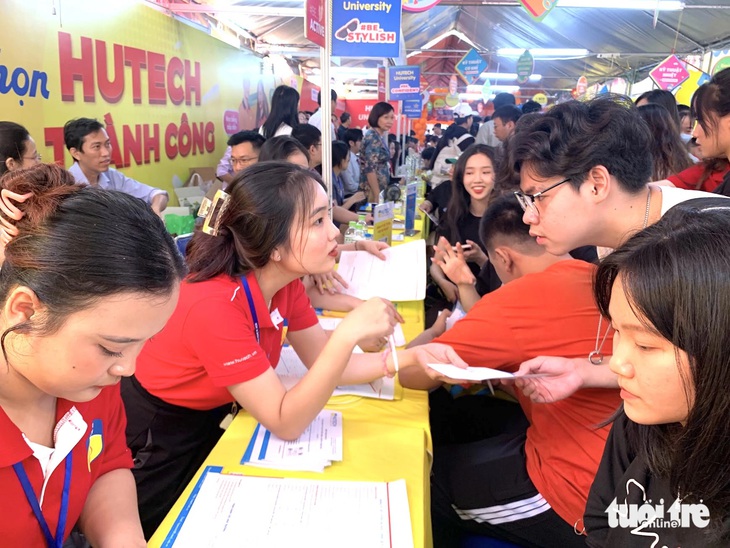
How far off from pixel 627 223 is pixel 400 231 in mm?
2419

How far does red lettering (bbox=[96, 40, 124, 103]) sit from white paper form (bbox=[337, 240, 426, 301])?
3.10 m

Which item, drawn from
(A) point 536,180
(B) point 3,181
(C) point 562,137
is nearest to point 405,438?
(A) point 536,180

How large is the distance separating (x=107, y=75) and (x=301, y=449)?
418 centimetres

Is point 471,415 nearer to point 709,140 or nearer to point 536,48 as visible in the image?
point 709,140

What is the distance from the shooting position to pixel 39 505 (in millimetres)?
868

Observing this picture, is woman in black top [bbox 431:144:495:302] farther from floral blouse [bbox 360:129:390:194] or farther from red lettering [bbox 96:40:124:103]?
red lettering [bbox 96:40:124:103]

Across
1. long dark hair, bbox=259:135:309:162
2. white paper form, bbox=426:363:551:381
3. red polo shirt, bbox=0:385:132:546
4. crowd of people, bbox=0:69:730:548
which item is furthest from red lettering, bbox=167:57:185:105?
white paper form, bbox=426:363:551:381

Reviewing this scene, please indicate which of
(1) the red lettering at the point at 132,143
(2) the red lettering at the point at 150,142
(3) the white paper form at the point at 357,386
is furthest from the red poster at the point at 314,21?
(2) the red lettering at the point at 150,142

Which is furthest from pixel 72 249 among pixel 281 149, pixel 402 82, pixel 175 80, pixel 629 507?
pixel 402 82

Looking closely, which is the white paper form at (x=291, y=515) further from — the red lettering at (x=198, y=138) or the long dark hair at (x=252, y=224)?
the red lettering at (x=198, y=138)

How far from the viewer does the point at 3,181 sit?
854 mm

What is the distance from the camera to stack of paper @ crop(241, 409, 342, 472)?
112 cm

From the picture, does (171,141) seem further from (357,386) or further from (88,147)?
(357,386)

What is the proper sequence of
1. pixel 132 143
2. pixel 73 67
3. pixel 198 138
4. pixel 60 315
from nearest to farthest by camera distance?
pixel 60 315 < pixel 73 67 < pixel 132 143 < pixel 198 138
